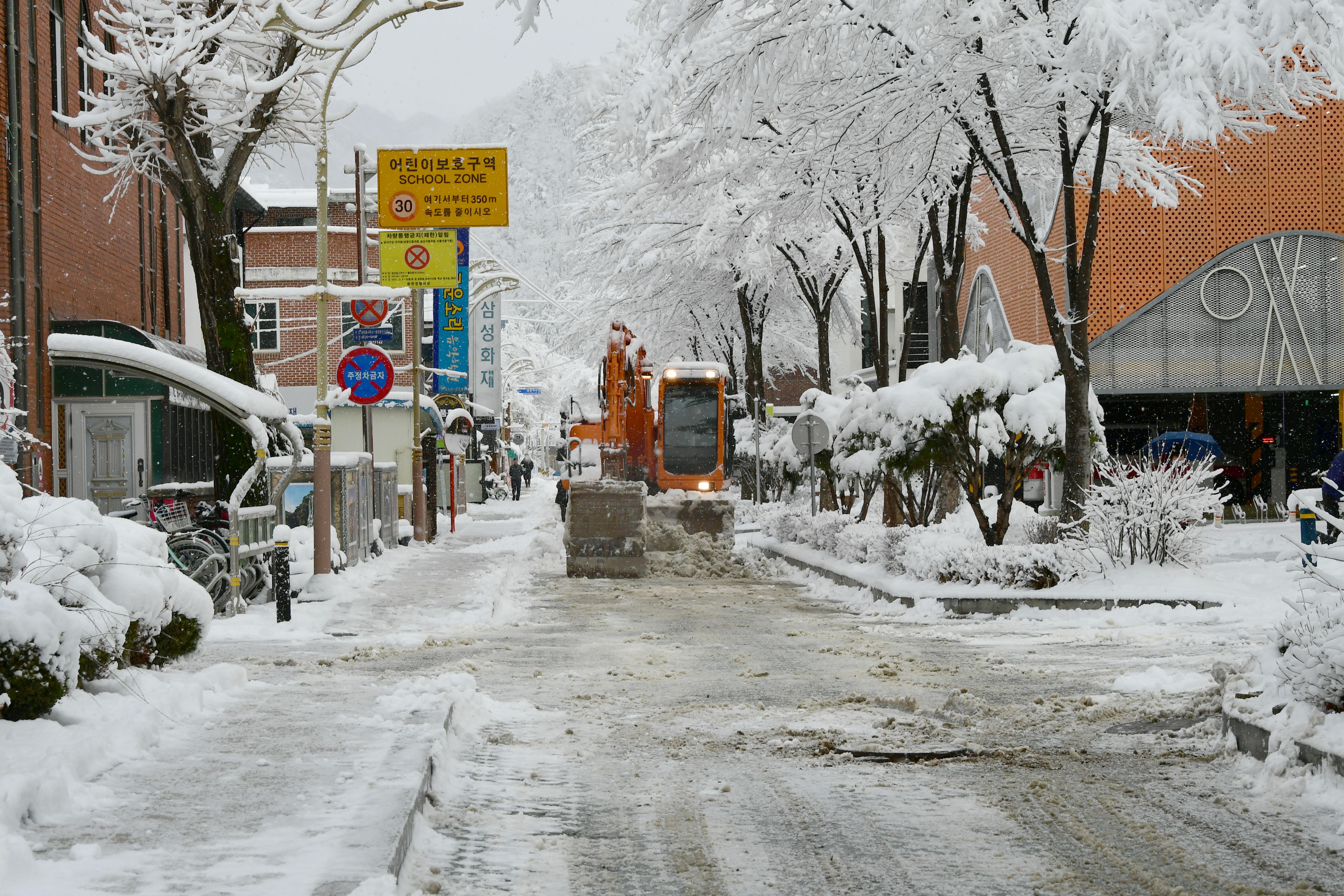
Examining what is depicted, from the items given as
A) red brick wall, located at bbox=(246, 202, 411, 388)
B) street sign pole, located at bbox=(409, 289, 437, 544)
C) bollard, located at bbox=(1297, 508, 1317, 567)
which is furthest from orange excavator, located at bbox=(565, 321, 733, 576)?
red brick wall, located at bbox=(246, 202, 411, 388)

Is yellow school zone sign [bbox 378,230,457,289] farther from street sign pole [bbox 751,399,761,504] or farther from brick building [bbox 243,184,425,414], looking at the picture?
brick building [bbox 243,184,425,414]

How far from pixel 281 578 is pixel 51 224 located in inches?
392

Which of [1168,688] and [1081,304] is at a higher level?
[1081,304]

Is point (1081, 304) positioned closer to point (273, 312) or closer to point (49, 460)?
point (49, 460)

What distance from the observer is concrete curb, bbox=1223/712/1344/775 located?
21.9 feet

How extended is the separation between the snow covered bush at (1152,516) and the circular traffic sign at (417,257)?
13.8 metres

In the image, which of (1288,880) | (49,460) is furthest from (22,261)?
(1288,880)

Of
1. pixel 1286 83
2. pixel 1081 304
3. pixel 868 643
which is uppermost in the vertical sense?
pixel 1286 83

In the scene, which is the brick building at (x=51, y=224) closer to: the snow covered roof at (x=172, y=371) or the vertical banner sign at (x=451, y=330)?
the snow covered roof at (x=172, y=371)

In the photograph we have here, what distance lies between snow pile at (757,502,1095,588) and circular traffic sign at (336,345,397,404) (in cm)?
771

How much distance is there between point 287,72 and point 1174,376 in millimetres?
25812

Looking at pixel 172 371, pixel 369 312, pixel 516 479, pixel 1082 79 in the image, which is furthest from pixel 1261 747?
pixel 516 479

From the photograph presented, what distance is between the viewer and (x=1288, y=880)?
17.6 ft

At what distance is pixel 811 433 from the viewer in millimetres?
25766
